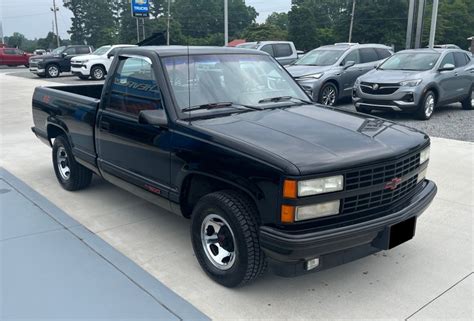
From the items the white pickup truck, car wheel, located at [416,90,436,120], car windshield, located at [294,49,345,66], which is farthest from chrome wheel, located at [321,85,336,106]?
the white pickup truck

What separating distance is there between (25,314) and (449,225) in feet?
12.7

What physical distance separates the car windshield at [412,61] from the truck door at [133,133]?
26.9ft

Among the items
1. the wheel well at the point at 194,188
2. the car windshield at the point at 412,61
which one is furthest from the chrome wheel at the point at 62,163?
the car windshield at the point at 412,61

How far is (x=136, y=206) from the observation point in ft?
16.6

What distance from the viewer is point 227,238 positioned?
3314 mm

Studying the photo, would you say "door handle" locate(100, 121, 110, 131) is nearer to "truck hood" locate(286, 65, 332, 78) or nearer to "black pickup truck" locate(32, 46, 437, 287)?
"black pickup truck" locate(32, 46, 437, 287)

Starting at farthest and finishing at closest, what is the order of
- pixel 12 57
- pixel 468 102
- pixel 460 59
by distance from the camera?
pixel 12 57
pixel 468 102
pixel 460 59

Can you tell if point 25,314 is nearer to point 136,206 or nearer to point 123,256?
point 123,256

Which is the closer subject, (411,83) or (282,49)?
(411,83)

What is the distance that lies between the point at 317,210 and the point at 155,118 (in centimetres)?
152

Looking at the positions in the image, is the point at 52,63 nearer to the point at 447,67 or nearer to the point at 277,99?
the point at 447,67

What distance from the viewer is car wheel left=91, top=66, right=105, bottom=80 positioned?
861 inches

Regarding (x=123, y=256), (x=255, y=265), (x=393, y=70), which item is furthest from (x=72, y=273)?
(x=393, y=70)

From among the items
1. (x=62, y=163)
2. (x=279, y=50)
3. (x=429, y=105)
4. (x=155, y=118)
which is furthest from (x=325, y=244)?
(x=279, y=50)
